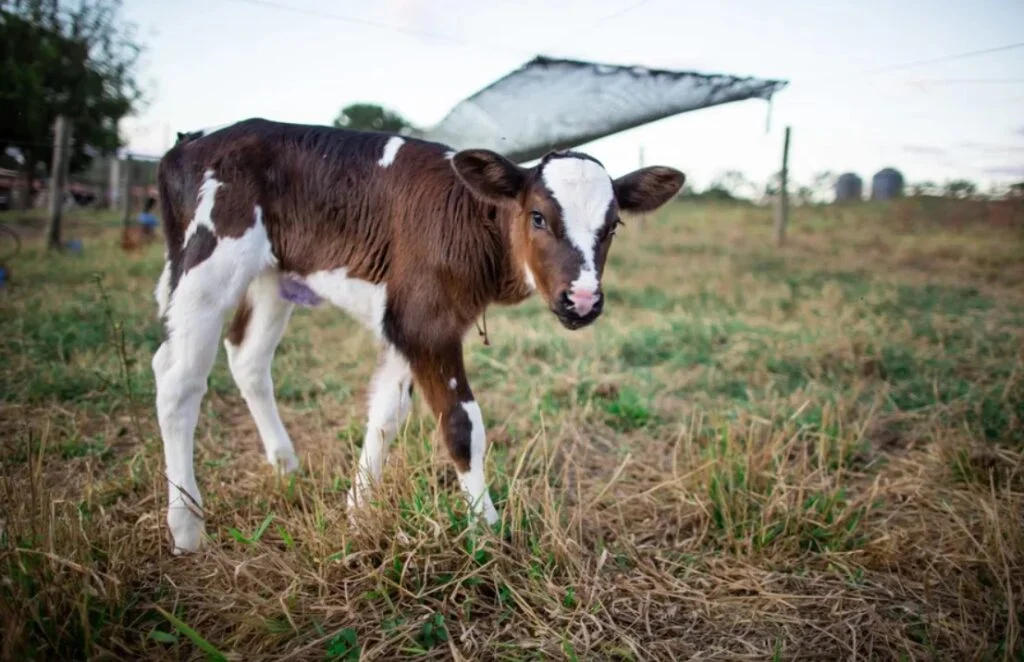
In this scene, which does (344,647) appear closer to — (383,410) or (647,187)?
(383,410)

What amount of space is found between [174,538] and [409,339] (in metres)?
1.33

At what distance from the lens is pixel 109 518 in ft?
9.58

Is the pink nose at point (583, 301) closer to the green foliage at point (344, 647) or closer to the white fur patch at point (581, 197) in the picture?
the white fur patch at point (581, 197)

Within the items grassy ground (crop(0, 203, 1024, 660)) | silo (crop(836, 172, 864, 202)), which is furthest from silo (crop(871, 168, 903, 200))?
grassy ground (crop(0, 203, 1024, 660))

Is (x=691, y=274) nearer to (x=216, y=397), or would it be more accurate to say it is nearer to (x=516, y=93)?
(x=516, y=93)

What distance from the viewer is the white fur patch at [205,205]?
10.3 feet

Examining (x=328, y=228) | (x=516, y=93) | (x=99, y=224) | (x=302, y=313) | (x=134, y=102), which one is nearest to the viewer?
(x=328, y=228)

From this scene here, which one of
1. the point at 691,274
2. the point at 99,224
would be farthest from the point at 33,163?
the point at 691,274

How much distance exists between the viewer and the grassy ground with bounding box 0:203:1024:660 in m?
2.33

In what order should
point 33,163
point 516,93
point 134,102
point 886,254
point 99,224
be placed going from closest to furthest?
point 516,93
point 886,254
point 99,224
point 134,102
point 33,163

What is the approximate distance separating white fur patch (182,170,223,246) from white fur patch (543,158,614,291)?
5.18ft

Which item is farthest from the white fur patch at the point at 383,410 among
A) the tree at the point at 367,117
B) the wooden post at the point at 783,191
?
the wooden post at the point at 783,191

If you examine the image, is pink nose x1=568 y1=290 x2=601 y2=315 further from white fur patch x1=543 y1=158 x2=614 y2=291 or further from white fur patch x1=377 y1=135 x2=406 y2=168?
white fur patch x1=377 y1=135 x2=406 y2=168

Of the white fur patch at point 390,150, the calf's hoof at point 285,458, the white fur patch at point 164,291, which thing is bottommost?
the calf's hoof at point 285,458
